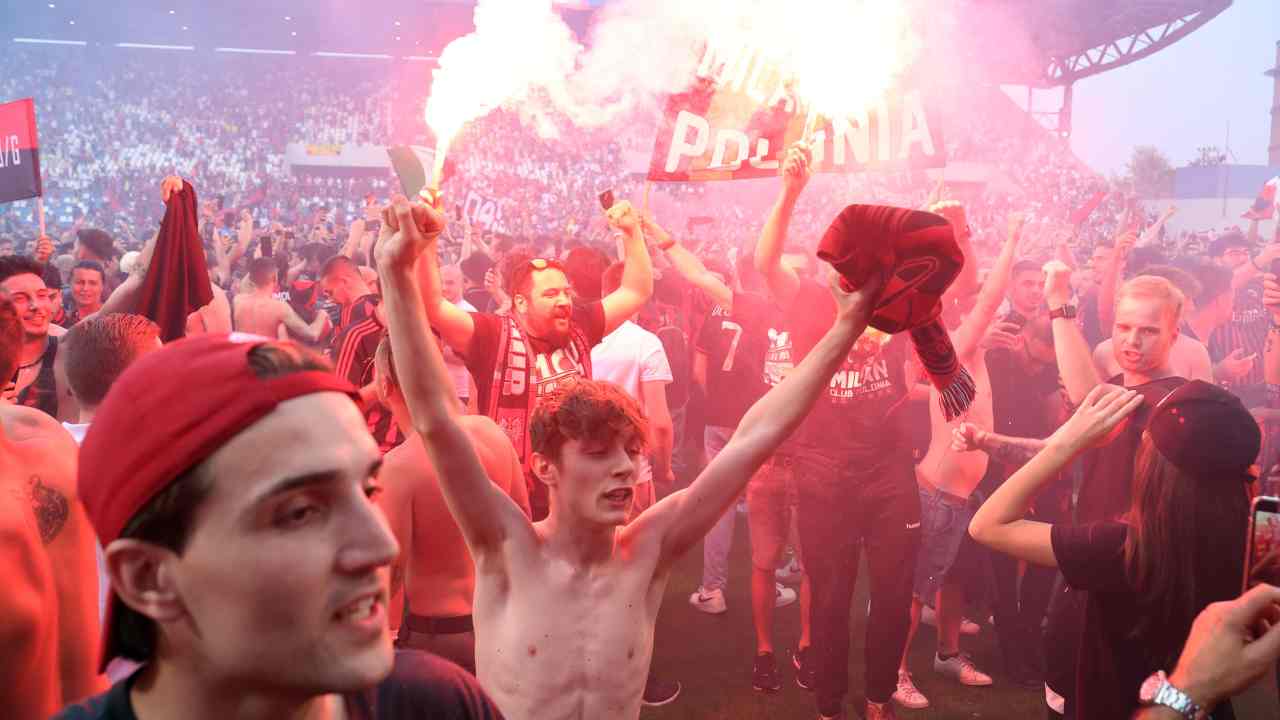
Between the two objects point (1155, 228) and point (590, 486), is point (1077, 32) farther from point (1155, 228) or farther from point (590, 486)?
point (590, 486)

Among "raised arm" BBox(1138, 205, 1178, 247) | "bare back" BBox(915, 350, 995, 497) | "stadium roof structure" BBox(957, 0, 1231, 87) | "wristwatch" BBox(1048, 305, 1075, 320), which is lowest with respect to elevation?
"bare back" BBox(915, 350, 995, 497)

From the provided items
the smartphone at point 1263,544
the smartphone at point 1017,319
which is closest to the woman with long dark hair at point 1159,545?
the smartphone at point 1263,544

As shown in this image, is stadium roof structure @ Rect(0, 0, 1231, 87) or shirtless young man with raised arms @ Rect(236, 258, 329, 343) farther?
stadium roof structure @ Rect(0, 0, 1231, 87)

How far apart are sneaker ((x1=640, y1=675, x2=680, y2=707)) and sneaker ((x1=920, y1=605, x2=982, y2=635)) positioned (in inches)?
68.4

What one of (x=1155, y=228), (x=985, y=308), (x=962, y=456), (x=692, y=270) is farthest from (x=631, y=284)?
(x=1155, y=228)

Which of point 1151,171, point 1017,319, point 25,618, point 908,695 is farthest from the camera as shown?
point 1151,171

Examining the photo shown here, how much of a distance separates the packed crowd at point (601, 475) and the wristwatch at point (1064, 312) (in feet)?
0.06

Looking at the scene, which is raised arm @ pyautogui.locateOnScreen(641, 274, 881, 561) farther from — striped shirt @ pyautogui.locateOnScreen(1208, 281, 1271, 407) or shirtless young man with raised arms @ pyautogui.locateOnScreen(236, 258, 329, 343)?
striped shirt @ pyautogui.locateOnScreen(1208, 281, 1271, 407)

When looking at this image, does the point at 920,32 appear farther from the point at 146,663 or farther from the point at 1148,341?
the point at 146,663

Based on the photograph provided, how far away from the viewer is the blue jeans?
6.19 m

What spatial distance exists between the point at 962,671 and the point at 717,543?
164cm

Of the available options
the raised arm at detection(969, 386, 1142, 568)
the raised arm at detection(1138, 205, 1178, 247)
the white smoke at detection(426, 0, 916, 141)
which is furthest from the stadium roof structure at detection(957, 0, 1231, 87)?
the raised arm at detection(969, 386, 1142, 568)

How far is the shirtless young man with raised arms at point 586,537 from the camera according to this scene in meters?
2.53

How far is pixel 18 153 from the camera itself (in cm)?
731
